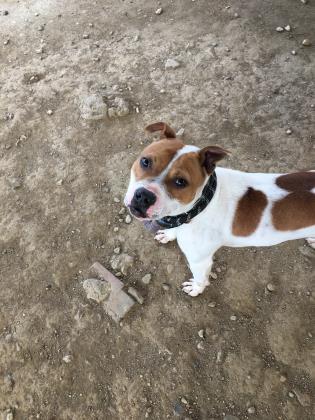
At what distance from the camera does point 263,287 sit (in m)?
3.94

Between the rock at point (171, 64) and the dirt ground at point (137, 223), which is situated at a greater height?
the rock at point (171, 64)

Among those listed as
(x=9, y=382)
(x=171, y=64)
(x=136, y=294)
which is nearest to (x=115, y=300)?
(x=136, y=294)

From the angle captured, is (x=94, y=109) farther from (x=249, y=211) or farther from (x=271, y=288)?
(x=271, y=288)

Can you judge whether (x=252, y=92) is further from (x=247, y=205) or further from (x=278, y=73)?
(x=247, y=205)

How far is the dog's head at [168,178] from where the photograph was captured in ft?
8.71

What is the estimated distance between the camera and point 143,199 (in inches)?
104

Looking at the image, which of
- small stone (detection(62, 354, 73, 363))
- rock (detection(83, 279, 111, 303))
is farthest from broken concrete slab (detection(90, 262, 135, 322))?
small stone (detection(62, 354, 73, 363))

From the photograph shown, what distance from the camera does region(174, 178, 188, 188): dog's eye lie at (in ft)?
8.94

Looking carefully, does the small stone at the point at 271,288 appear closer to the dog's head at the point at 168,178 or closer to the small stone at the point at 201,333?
the small stone at the point at 201,333

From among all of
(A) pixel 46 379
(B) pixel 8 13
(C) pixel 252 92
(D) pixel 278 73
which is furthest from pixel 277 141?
(B) pixel 8 13

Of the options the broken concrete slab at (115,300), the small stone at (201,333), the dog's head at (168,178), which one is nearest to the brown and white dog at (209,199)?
the dog's head at (168,178)

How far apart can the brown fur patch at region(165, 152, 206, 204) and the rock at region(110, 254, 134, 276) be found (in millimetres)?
1592

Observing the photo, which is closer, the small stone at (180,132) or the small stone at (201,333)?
the small stone at (201,333)

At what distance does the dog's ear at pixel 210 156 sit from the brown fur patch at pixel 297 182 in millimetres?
653
